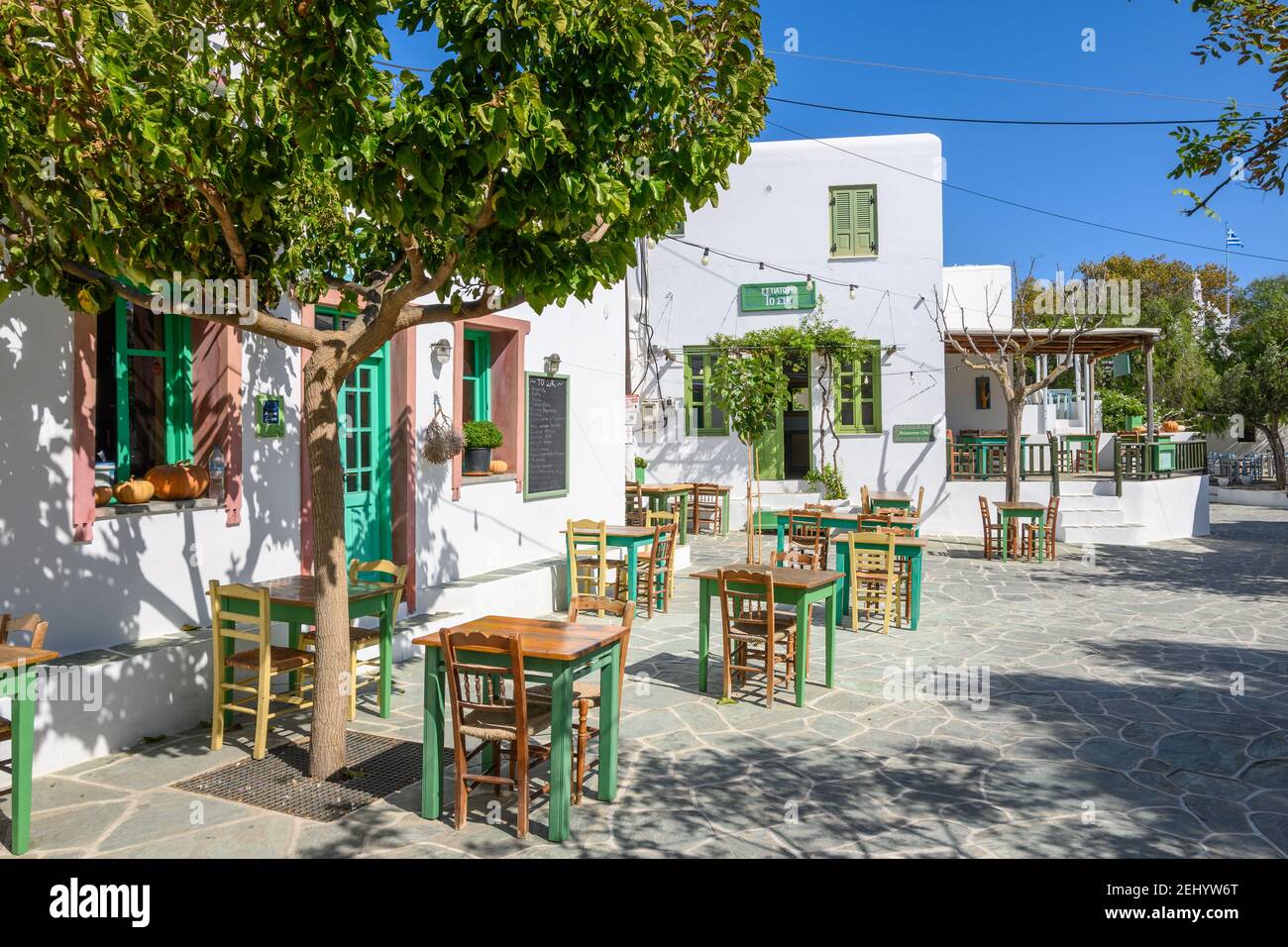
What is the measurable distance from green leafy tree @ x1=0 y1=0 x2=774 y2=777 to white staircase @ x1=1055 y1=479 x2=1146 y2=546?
14.0m

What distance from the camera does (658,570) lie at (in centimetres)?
1108

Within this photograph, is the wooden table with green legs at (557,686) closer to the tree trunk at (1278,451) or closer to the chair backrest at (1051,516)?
the chair backrest at (1051,516)

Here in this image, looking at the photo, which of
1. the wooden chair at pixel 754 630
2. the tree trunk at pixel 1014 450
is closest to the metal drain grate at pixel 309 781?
the wooden chair at pixel 754 630

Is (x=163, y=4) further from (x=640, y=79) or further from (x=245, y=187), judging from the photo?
(x=640, y=79)

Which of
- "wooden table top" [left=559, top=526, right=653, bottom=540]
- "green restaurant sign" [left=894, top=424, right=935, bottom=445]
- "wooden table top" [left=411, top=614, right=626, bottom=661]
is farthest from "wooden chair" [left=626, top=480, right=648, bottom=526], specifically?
"wooden table top" [left=411, top=614, right=626, bottom=661]

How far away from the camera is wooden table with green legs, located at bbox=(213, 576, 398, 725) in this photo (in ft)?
18.9

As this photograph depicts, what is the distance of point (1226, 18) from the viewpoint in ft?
25.1

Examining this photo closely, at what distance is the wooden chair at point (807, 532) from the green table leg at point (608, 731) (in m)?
5.93

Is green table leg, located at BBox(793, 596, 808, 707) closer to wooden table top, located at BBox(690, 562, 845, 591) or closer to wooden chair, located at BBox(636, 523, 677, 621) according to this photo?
wooden table top, located at BBox(690, 562, 845, 591)

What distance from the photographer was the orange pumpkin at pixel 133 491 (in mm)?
6012

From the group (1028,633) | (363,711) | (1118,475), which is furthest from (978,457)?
(363,711)

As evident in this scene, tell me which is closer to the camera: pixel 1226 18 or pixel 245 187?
pixel 245 187
